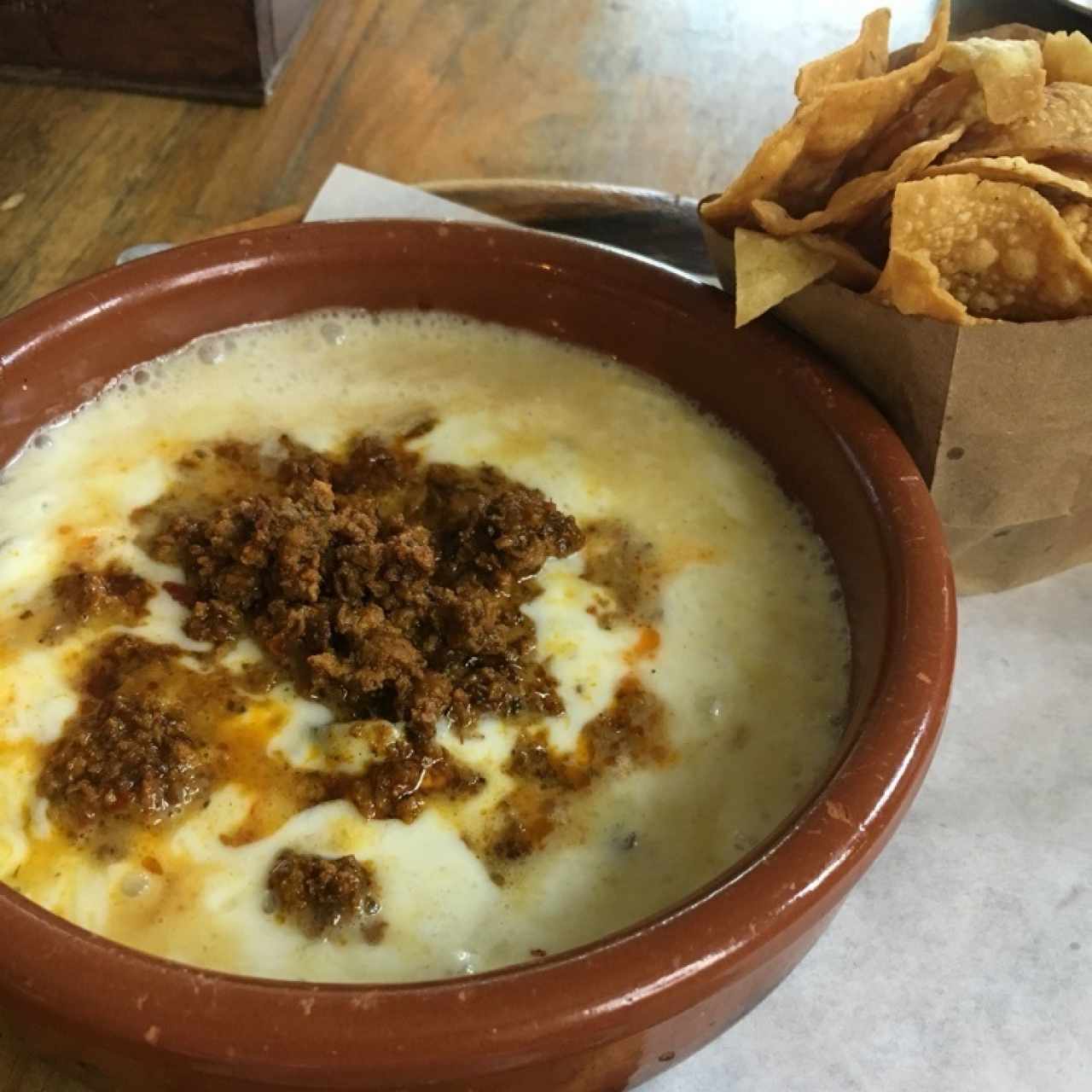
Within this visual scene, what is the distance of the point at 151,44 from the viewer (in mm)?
2033

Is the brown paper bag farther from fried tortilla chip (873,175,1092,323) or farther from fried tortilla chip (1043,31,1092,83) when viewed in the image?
fried tortilla chip (1043,31,1092,83)

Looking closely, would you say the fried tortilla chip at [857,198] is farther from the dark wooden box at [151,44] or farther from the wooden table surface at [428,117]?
the dark wooden box at [151,44]

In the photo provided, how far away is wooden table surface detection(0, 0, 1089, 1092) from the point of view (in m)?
1.84

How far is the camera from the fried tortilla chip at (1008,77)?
114 cm

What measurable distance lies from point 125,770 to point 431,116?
53.9 inches

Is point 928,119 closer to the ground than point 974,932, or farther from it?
farther from it

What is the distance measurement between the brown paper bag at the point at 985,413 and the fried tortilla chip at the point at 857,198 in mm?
67

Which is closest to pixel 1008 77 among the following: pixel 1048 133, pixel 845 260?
pixel 1048 133

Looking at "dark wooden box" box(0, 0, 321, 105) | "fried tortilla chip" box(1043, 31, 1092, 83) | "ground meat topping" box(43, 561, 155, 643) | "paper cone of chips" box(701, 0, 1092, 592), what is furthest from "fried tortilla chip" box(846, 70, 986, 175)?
"dark wooden box" box(0, 0, 321, 105)

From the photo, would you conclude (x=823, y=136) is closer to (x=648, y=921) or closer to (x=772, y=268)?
(x=772, y=268)

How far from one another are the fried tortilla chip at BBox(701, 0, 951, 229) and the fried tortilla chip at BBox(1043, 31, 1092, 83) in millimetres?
118

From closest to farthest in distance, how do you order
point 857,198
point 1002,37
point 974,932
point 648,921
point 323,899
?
point 648,921 → point 323,899 → point 974,932 → point 857,198 → point 1002,37

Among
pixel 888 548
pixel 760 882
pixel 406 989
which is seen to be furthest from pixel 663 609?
pixel 406 989

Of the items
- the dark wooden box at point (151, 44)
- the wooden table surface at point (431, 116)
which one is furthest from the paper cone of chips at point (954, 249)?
the dark wooden box at point (151, 44)
